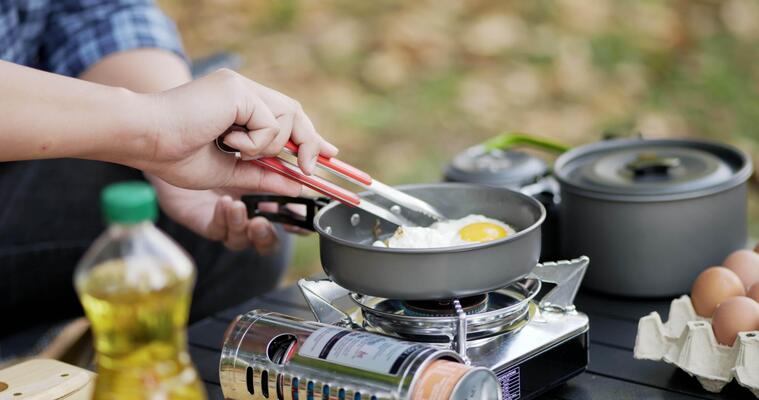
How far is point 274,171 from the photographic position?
1.45 meters

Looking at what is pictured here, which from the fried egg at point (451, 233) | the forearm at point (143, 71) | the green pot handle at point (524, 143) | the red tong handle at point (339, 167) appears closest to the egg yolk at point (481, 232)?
the fried egg at point (451, 233)

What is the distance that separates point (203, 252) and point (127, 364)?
4.43 feet

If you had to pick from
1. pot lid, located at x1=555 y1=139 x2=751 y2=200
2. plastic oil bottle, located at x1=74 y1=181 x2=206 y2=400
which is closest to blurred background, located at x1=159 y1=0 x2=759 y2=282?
pot lid, located at x1=555 y1=139 x2=751 y2=200

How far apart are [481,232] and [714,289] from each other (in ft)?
1.25

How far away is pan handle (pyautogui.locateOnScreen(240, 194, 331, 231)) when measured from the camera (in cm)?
151

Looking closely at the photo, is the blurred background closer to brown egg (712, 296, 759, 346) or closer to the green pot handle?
the green pot handle

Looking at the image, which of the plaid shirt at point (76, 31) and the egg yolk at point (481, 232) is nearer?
the egg yolk at point (481, 232)

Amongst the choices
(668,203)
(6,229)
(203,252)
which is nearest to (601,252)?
(668,203)

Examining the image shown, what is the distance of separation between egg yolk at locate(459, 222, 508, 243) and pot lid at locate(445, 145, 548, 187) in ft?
1.42

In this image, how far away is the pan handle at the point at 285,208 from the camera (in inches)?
59.6

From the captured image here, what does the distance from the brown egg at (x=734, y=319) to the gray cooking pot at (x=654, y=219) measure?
29 centimetres

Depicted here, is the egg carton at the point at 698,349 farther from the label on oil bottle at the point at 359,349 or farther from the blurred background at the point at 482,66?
the blurred background at the point at 482,66

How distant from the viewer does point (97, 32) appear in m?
2.00

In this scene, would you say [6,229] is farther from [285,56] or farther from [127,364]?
[285,56]
